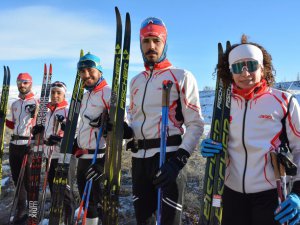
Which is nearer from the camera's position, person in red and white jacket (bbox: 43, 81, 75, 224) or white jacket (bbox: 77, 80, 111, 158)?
white jacket (bbox: 77, 80, 111, 158)

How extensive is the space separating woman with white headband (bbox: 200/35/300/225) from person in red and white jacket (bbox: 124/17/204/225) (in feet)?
1.00

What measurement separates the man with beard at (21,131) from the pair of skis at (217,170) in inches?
169

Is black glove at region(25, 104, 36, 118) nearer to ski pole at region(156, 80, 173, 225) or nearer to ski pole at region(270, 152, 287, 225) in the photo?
ski pole at region(156, 80, 173, 225)

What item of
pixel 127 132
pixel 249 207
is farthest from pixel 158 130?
pixel 249 207

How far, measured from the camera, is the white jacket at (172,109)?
9.94 feet

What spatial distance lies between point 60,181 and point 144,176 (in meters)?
2.09

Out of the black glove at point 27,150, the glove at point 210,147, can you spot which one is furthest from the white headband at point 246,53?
the black glove at point 27,150

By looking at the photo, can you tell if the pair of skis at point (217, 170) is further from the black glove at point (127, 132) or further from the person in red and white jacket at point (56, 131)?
the person in red and white jacket at point (56, 131)

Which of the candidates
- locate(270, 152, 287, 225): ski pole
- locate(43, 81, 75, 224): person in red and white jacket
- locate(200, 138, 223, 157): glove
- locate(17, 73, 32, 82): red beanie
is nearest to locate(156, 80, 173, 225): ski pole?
locate(200, 138, 223, 157): glove

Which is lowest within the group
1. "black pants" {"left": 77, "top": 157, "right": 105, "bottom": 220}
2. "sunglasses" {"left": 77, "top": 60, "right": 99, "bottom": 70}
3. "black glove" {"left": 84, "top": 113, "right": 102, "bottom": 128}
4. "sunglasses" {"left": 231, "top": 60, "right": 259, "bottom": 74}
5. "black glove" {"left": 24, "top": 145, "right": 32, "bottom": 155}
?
"black pants" {"left": 77, "top": 157, "right": 105, "bottom": 220}

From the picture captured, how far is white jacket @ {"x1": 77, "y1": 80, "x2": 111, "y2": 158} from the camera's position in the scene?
4.52m

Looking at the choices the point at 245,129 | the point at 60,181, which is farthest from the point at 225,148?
the point at 60,181

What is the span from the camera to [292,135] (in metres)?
2.46

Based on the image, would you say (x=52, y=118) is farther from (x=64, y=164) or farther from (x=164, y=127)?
(x=164, y=127)
